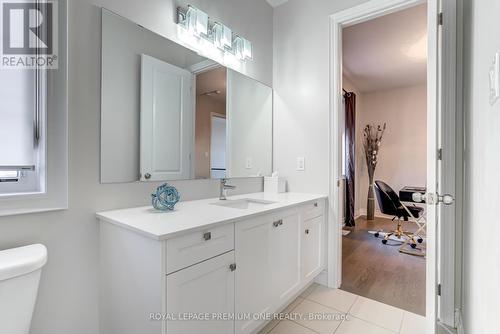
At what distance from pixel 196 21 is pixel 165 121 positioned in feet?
2.51

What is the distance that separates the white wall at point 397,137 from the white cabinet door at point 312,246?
332 centimetres

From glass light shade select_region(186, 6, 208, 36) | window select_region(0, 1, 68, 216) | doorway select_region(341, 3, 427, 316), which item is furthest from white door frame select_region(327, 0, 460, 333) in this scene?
window select_region(0, 1, 68, 216)

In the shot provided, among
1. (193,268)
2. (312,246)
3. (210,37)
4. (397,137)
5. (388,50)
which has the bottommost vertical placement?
(312,246)

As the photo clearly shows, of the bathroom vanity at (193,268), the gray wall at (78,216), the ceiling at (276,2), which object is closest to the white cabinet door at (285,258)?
the bathroom vanity at (193,268)

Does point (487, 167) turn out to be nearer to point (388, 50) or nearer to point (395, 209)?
point (395, 209)

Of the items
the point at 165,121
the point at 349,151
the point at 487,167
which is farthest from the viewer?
the point at 349,151

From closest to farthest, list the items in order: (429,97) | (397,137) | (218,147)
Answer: (429,97) → (218,147) → (397,137)

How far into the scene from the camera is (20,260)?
93cm

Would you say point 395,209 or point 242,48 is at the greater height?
point 242,48

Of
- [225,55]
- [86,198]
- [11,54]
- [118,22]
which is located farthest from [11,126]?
[225,55]

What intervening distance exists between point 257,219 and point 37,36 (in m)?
1.45

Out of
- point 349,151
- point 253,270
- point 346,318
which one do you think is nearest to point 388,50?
point 349,151

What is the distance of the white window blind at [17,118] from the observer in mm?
1099

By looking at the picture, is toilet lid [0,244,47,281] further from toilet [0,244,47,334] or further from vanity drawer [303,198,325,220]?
vanity drawer [303,198,325,220]
